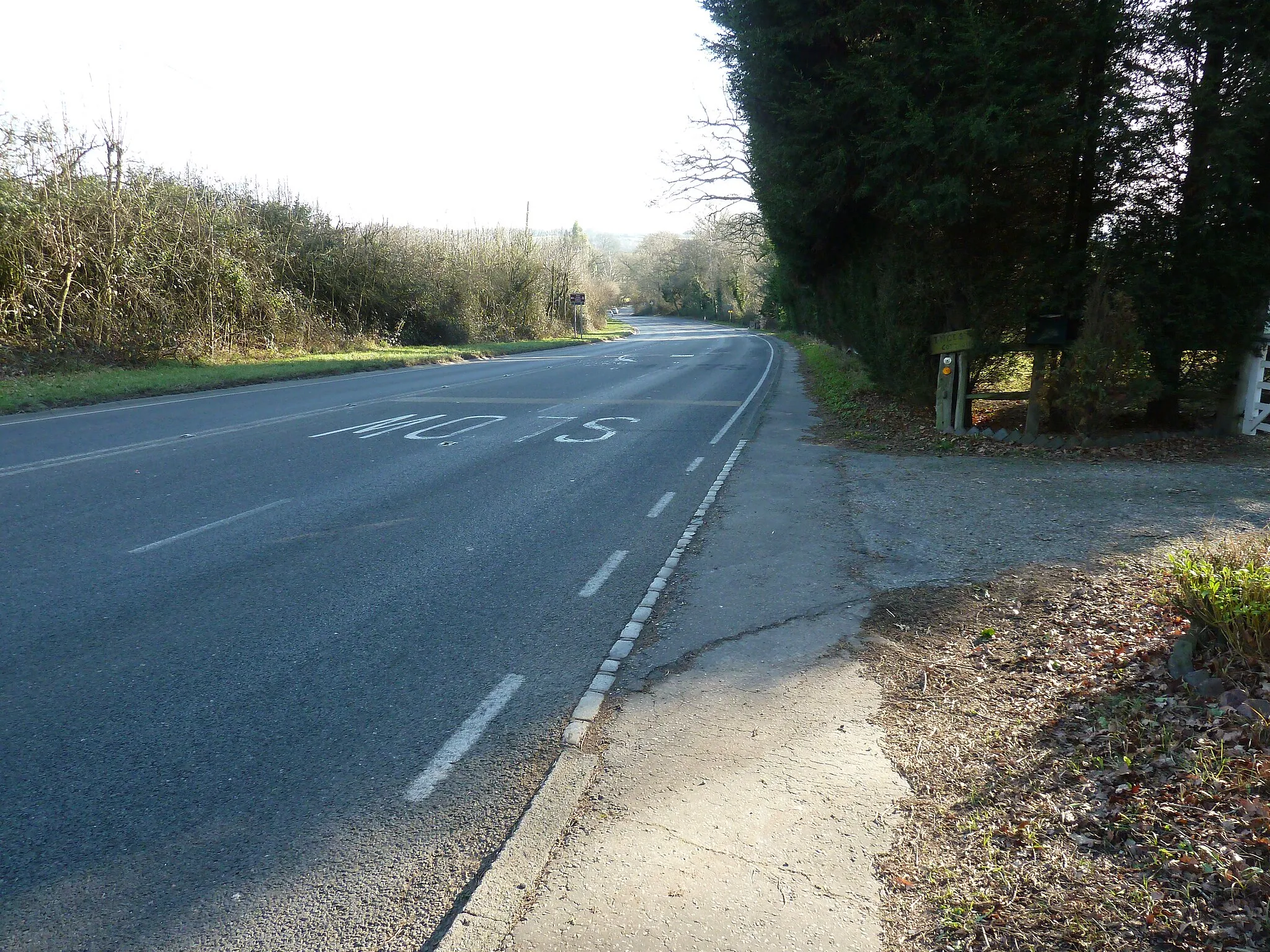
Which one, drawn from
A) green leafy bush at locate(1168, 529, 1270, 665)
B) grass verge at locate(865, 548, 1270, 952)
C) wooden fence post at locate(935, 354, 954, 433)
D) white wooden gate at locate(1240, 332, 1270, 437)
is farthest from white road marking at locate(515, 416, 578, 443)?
white wooden gate at locate(1240, 332, 1270, 437)

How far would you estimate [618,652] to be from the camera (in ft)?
16.0

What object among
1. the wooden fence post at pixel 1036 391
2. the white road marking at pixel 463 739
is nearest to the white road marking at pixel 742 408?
the wooden fence post at pixel 1036 391

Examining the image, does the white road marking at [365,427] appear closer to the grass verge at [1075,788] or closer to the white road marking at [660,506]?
the white road marking at [660,506]

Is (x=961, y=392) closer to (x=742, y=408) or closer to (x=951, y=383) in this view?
(x=951, y=383)

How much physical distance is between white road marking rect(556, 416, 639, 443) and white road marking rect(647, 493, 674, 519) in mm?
3554

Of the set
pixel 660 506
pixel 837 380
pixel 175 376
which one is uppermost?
pixel 837 380

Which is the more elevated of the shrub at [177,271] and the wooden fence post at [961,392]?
the shrub at [177,271]

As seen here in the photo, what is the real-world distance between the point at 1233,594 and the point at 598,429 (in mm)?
10321

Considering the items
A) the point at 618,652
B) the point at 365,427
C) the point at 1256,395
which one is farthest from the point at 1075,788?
the point at 365,427

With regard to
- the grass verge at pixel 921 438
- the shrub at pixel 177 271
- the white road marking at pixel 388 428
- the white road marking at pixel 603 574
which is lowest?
the white road marking at pixel 603 574

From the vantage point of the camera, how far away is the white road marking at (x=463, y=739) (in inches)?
137

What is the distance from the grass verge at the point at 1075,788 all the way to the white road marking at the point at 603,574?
192 centimetres

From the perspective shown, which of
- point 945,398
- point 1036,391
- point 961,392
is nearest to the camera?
point 1036,391

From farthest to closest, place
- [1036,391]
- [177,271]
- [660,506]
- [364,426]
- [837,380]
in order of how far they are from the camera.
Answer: [177,271]
[837,380]
[364,426]
[1036,391]
[660,506]
